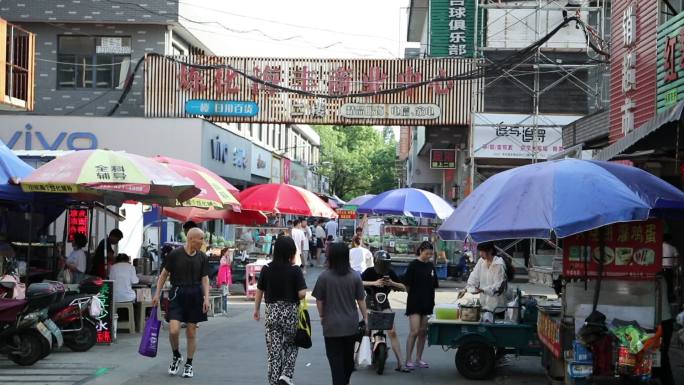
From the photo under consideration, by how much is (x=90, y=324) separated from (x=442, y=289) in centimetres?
1333

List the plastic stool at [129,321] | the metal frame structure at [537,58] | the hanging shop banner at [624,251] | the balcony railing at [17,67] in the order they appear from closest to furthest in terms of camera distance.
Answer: the hanging shop banner at [624,251]
the plastic stool at [129,321]
the balcony railing at [17,67]
the metal frame structure at [537,58]

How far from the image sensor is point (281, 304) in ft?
30.2

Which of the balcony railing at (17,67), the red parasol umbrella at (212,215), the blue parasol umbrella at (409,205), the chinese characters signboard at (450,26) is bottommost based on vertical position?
the red parasol umbrella at (212,215)

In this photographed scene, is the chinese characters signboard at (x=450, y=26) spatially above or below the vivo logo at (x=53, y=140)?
above

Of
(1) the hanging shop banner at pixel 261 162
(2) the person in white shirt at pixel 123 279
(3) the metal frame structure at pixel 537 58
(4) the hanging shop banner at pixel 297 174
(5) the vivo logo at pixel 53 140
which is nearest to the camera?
(2) the person in white shirt at pixel 123 279

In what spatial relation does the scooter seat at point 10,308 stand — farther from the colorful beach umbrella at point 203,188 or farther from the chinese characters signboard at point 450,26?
the chinese characters signboard at point 450,26

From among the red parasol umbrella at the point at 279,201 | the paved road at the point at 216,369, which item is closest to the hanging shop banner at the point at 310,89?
the red parasol umbrella at the point at 279,201

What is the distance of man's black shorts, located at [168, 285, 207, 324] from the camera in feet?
35.3

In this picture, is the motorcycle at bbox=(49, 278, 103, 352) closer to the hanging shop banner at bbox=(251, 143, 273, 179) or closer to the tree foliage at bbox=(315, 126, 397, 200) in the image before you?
the hanging shop banner at bbox=(251, 143, 273, 179)

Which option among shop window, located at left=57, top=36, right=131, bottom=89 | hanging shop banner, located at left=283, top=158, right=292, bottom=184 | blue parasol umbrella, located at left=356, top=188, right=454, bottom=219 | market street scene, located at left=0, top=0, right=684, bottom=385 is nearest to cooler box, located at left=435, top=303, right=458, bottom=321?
market street scene, located at left=0, top=0, right=684, bottom=385

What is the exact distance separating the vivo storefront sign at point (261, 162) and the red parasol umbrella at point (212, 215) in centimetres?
1607

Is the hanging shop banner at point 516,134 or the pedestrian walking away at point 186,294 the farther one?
the hanging shop banner at point 516,134

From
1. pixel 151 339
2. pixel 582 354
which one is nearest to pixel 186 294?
pixel 151 339

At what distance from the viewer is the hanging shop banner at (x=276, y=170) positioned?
1751 inches
